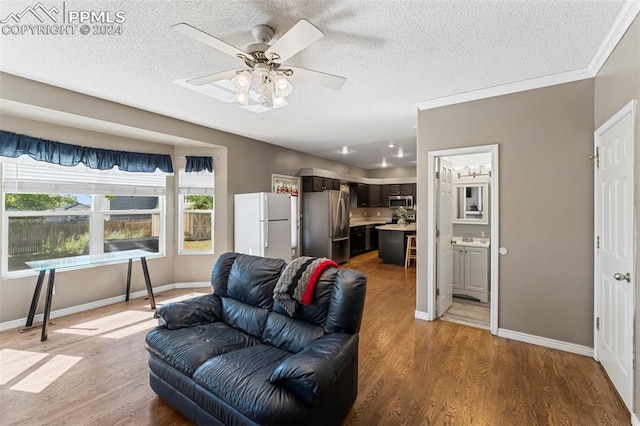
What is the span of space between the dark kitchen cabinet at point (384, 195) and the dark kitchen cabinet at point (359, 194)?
20.9 inches

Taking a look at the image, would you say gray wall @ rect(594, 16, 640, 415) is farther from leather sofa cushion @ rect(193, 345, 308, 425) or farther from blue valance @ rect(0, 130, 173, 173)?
blue valance @ rect(0, 130, 173, 173)

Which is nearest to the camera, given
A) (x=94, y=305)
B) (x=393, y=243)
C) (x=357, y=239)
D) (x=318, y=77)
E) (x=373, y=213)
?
(x=318, y=77)

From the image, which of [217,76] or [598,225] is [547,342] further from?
[217,76]

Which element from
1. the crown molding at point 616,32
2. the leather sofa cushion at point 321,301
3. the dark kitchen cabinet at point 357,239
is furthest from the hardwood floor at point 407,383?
the dark kitchen cabinet at point 357,239

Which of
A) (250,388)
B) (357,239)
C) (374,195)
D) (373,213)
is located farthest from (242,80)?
(373,213)

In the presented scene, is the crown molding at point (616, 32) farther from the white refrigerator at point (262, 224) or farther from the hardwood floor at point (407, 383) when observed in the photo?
the white refrigerator at point (262, 224)

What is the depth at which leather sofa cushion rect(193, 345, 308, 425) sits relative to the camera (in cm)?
143

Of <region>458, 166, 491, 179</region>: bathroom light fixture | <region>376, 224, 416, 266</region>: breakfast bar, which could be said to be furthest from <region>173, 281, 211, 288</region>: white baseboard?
<region>458, 166, 491, 179</region>: bathroom light fixture

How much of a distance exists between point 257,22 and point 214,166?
339 cm

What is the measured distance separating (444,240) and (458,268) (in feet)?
3.19

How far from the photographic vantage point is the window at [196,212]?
4961 millimetres

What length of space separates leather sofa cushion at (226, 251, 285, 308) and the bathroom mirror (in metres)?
3.59

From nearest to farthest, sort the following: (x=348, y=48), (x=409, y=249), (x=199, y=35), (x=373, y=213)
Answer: (x=199, y=35)
(x=348, y=48)
(x=409, y=249)
(x=373, y=213)

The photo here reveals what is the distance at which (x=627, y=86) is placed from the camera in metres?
1.99
